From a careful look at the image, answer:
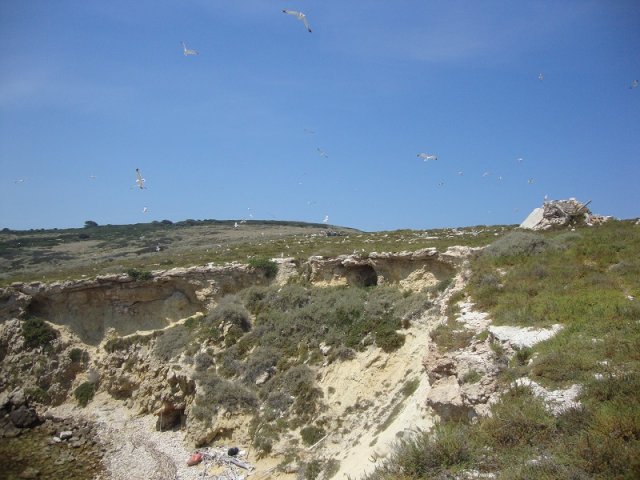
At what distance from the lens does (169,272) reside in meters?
31.1

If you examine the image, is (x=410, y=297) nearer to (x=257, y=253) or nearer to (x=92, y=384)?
(x=257, y=253)

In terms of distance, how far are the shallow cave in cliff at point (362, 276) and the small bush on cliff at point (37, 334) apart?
2035 centimetres

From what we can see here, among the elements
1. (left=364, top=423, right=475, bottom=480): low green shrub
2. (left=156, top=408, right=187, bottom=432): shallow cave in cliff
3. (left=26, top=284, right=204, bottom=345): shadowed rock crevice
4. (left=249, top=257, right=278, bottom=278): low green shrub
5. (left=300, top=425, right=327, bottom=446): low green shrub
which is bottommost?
(left=156, top=408, right=187, bottom=432): shallow cave in cliff

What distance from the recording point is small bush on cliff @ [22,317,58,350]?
2920cm

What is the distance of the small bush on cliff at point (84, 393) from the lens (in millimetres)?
28047

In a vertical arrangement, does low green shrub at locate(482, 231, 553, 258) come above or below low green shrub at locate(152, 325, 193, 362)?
above

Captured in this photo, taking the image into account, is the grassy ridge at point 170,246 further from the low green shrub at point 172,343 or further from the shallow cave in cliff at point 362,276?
the low green shrub at point 172,343

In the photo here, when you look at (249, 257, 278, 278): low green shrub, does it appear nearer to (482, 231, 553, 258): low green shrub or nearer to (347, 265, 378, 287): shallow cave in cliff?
(347, 265, 378, 287): shallow cave in cliff

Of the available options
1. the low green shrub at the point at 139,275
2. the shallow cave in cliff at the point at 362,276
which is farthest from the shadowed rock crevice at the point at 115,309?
the shallow cave in cliff at the point at 362,276

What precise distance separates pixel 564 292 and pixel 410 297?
35.1 feet

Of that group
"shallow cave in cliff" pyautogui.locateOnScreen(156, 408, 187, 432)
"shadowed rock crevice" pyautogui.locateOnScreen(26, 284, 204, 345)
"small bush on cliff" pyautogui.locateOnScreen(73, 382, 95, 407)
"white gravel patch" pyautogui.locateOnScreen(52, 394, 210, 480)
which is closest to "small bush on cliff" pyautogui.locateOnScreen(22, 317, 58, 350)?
"shadowed rock crevice" pyautogui.locateOnScreen(26, 284, 204, 345)

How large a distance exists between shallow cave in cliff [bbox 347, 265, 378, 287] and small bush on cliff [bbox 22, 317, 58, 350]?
2035 centimetres

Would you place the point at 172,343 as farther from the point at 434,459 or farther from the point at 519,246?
the point at 434,459

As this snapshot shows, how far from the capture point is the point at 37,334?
29.4 m
